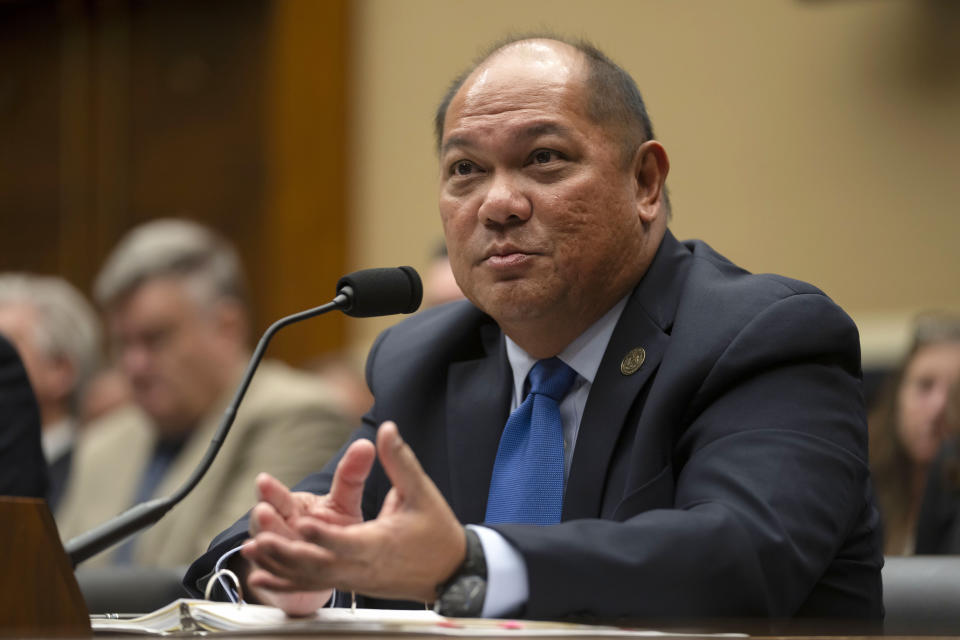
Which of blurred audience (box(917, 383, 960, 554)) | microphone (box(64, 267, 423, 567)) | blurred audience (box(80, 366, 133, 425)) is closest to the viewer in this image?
microphone (box(64, 267, 423, 567))

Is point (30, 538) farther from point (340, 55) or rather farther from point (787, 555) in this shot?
point (340, 55)

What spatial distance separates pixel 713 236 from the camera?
16.4ft

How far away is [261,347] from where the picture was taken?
69.8 inches

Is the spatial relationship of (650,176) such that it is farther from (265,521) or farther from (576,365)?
(265,521)

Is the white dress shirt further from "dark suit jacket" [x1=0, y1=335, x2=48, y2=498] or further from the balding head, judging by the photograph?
"dark suit jacket" [x1=0, y1=335, x2=48, y2=498]

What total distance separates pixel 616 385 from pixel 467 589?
2.18 feet

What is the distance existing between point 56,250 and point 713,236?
365 cm

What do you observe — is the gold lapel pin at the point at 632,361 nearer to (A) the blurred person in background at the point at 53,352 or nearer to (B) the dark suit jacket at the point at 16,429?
(B) the dark suit jacket at the point at 16,429

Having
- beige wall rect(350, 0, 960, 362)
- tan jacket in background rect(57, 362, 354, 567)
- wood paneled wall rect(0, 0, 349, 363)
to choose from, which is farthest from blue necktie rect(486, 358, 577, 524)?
wood paneled wall rect(0, 0, 349, 363)

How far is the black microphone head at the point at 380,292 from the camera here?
1.92 metres

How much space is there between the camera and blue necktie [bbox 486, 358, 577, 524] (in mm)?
2033

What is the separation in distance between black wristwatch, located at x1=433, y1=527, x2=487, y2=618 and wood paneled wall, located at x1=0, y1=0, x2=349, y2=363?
462cm

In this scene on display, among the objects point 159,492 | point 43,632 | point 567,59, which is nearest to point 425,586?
→ point 43,632

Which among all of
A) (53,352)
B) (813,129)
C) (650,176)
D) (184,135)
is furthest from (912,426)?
(184,135)
